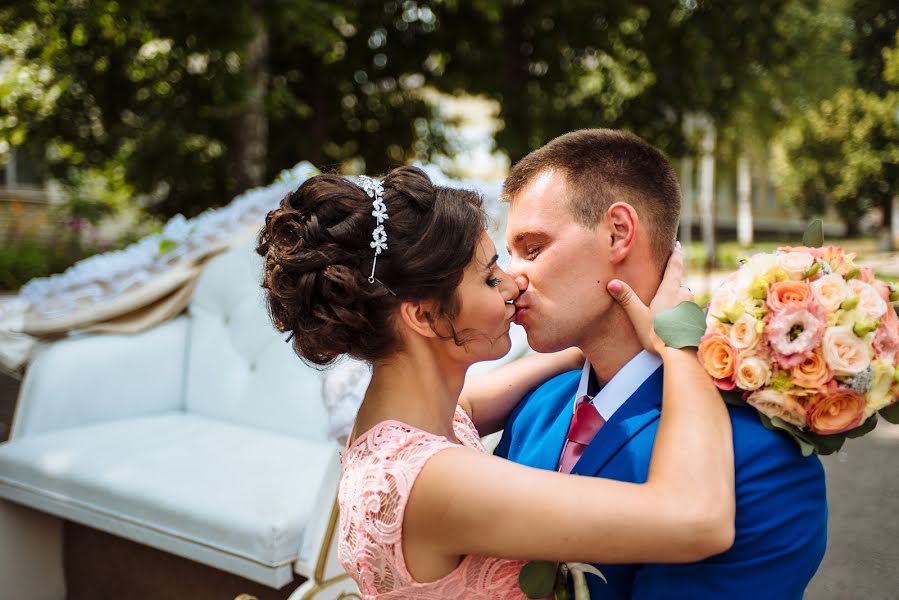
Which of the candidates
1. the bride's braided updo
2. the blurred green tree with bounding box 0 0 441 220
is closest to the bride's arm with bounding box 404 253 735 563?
the bride's braided updo

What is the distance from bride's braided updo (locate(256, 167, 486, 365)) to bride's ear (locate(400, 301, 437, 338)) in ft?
0.05

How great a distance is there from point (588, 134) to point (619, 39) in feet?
40.4

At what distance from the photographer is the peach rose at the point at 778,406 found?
4.59ft

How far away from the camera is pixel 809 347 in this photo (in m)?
1.38


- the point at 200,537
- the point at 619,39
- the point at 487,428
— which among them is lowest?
the point at 200,537

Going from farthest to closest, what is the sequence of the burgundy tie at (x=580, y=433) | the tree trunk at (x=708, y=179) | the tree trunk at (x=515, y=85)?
the tree trunk at (x=708, y=179) → the tree trunk at (x=515, y=85) → the burgundy tie at (x=580, y=433)

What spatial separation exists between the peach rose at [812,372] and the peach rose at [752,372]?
0.14 feet

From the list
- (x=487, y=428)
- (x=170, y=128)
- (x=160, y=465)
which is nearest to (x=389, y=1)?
(x=170, y=128)

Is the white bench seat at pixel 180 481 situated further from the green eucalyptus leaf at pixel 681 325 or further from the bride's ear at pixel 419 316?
the green eucalyptus leaf at pixel 681 325

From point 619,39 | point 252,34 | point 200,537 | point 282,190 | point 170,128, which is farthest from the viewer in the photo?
point 619,39

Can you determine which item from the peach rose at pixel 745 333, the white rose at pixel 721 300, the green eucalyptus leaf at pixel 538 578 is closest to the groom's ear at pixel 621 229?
the white rose at pixel 721 300

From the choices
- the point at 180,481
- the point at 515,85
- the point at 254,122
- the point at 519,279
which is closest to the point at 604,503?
the point at 519,279

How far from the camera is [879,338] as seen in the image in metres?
1.41

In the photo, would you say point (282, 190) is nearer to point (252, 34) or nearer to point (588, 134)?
point (588, 134)
